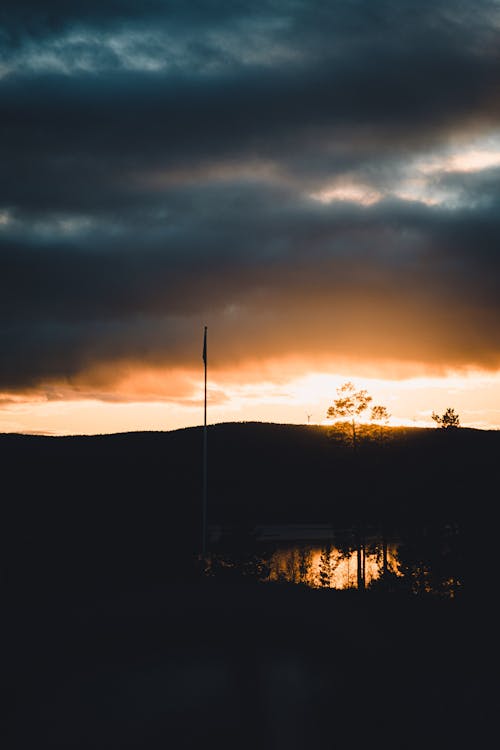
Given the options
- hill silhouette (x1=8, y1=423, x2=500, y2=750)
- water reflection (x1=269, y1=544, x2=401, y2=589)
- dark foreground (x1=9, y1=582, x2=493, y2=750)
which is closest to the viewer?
dark foreground (x1=9, y1=582, x2=493, y2=750)

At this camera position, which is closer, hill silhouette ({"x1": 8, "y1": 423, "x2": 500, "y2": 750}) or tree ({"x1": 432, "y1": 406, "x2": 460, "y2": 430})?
hill silhouette ({"x1": 8, "y1": 423, "x2": 500, "y2": 750})

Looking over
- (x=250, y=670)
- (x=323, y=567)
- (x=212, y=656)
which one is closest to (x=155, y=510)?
(x=212, y=656)

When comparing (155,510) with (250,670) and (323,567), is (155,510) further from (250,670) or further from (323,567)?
(323,567)

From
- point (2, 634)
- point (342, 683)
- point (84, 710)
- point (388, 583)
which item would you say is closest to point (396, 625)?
point (342, 683)

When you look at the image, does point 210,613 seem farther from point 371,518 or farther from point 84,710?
point 371,518

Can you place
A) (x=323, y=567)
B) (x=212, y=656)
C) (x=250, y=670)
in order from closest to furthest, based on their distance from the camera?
1. (x=250, y=670)
2. (x=212, y=656)
3. (x=323, y=567)

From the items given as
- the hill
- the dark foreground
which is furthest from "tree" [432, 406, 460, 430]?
the dark foreground

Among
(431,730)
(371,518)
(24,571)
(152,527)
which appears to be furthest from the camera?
(371,518)

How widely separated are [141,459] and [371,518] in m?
120

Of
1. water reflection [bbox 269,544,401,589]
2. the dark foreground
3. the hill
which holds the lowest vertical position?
water reflection [bbox 269,544,401,589]

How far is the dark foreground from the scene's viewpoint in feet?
35.6

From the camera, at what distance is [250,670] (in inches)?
547

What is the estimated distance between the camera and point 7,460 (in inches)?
6540

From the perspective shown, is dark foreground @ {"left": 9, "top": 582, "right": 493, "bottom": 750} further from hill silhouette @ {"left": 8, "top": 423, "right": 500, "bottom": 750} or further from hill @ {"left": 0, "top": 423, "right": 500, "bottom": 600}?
hill @ {"left": 0, "top": 423, "right": 500, "bottom": 600}
